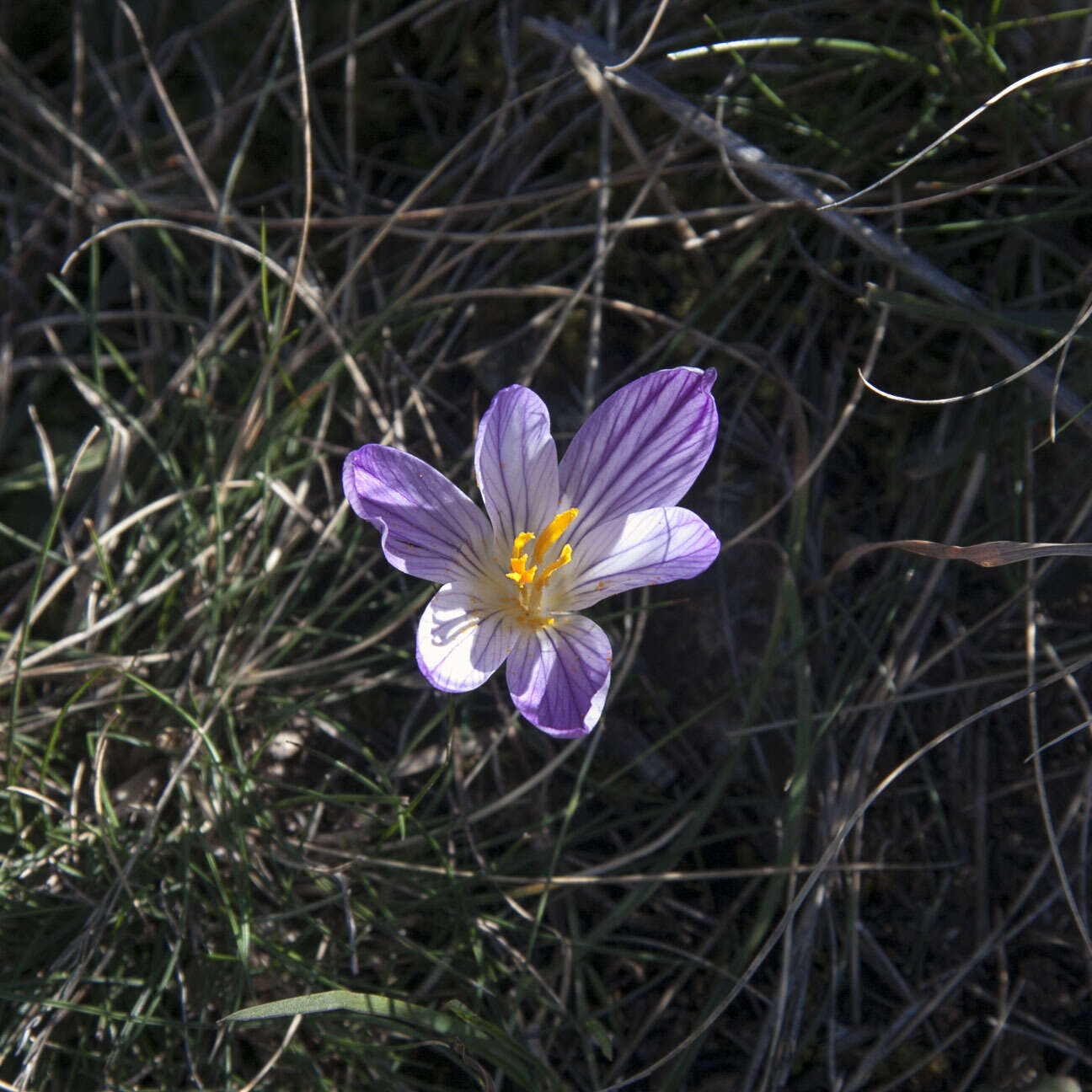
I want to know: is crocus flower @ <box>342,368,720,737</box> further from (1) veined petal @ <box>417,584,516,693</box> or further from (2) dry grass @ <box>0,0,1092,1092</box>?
(2) dry grass @ <box>0,0,1092,1092</box>

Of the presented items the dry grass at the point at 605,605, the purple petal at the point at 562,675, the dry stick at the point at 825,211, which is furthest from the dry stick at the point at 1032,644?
the purple petal at the point at 562,675

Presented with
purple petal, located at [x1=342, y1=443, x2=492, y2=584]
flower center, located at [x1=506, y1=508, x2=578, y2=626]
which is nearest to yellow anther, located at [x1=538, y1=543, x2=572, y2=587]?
flower center, located at [x1=506, y1=508, x2=578, y2=626]

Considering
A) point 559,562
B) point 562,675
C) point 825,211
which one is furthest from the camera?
point 825,211

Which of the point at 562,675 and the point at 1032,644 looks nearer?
the point at 562,675

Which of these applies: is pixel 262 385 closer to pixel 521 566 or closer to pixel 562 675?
pixel 521 566

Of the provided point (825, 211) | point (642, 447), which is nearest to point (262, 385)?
point (642, 447)

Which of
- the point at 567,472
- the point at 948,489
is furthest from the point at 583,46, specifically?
the point at 948,489
